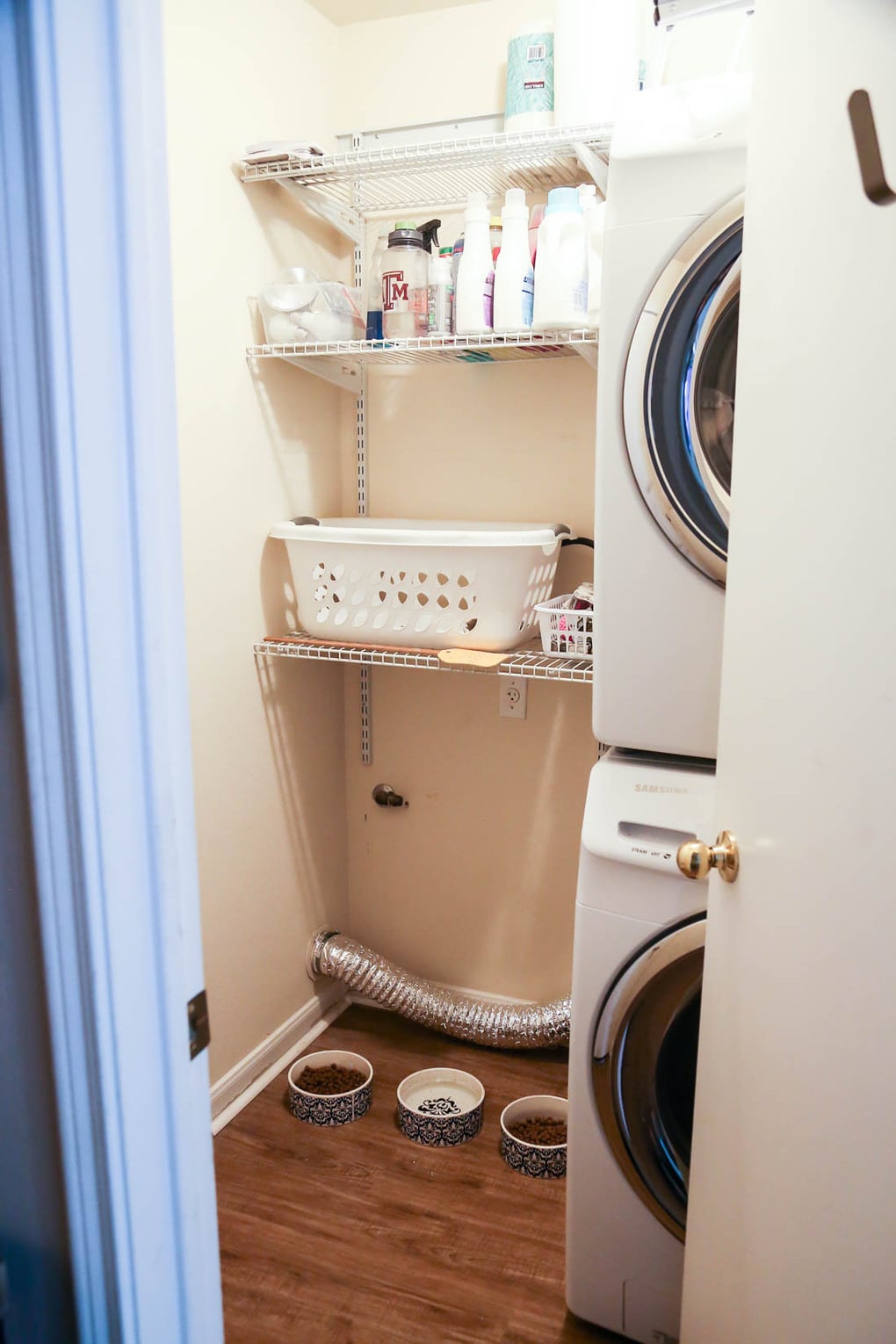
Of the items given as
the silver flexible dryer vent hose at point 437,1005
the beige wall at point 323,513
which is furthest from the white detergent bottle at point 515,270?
the silver flexible dryer vent hose at point 437,1005

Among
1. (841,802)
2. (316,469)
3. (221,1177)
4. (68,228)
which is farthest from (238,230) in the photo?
(221,1177)

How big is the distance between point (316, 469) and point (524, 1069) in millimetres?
1490

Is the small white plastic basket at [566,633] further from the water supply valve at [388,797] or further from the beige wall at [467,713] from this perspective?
the water supply valve at [388,797]

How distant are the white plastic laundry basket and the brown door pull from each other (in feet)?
3.84

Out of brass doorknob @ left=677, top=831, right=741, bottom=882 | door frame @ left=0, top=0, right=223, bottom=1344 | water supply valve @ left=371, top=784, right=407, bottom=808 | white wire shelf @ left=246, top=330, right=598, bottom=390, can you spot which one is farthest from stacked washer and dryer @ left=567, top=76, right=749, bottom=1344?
water supply valve @ left=371, top=784, right=407, bottom=808

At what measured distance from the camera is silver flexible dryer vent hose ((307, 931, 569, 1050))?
7.09ft

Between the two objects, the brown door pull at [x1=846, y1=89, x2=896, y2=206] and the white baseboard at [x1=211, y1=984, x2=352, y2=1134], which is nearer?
the brown door pull at [x1=846, y1=89, x2=896, y2=206]

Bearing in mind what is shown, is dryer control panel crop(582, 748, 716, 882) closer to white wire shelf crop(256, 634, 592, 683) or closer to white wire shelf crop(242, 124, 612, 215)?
white wire shelf crop(256, 634, 592, 683)

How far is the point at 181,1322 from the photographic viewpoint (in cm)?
74

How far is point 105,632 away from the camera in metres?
0.63

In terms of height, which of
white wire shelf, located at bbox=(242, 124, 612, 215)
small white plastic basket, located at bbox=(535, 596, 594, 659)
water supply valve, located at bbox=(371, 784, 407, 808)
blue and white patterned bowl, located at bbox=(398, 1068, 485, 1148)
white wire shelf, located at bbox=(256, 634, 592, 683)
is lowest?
blue and white patterned bowl, located at bbox=(398, 1068, 485, 1148)

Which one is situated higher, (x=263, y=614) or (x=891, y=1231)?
(x=263, y=614)

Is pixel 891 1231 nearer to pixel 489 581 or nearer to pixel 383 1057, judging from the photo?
pixel 489 581

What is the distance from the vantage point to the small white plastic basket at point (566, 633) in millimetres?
1811
